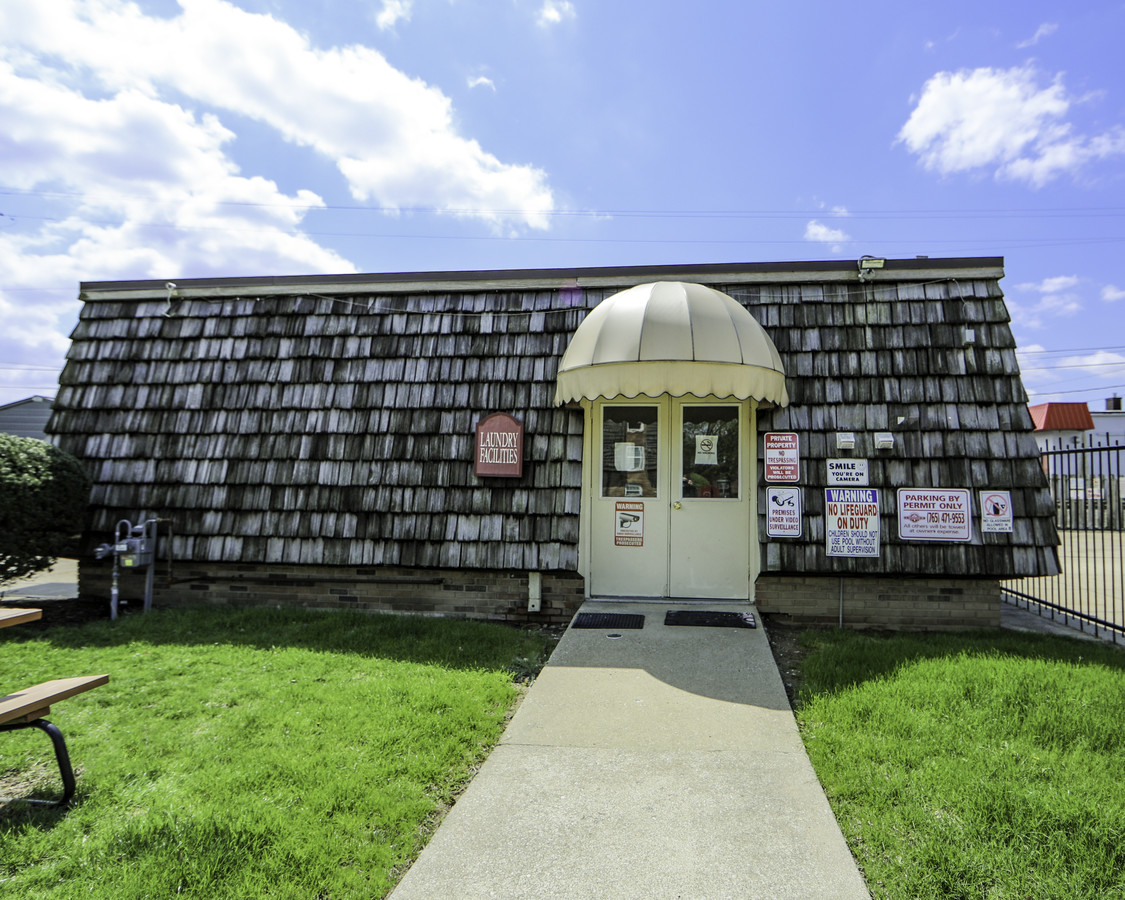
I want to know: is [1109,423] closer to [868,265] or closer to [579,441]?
[868,265]

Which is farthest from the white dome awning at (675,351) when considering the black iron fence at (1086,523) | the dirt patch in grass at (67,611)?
the dirt patch in grass at (67,611)

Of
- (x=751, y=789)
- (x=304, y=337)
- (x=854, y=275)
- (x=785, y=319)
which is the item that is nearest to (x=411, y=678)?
(x=751, y=789)

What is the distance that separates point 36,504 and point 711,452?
729 centimetres

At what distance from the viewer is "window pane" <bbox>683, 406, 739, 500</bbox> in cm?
720

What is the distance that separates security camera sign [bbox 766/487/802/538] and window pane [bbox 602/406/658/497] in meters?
1.29

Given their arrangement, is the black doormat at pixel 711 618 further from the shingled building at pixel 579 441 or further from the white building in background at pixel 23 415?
the white building in background at pixel 23 415

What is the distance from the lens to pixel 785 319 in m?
7.28

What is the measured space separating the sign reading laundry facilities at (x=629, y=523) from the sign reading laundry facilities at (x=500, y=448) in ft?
3.98

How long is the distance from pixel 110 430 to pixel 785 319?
323 inches

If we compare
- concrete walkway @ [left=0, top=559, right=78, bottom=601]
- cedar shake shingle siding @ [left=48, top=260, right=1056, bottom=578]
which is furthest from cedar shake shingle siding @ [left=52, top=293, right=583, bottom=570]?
concrete walkway @ [left=0, top=559, right=78, bottom=601]

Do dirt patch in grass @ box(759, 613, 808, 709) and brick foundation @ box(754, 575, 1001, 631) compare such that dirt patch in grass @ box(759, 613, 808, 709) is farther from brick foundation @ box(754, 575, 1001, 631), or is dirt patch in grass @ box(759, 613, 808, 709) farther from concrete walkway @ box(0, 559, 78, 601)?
concrete walkway @ box(0, 559, 78, 601)

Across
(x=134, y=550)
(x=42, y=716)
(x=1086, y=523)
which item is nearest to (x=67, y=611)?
(x=134, y=550)

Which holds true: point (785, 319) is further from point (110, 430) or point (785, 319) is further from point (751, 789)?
point (110, 430)

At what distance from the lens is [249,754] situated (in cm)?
374
